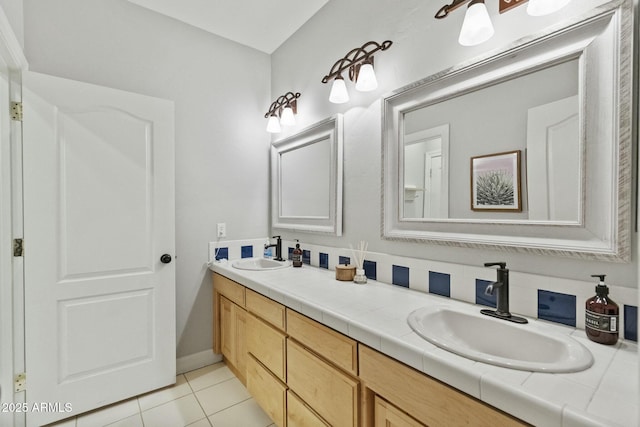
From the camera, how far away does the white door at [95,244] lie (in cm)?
165

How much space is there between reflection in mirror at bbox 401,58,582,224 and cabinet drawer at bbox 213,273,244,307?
46.9 inches

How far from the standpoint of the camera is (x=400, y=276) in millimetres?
1571

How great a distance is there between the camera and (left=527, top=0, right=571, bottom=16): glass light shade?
38.1 inches

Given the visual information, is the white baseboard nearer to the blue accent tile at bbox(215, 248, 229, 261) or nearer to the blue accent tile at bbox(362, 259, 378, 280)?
the blue accent tile at bbox(215, 248, 229, 261)

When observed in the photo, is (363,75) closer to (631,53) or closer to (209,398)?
(631,53)

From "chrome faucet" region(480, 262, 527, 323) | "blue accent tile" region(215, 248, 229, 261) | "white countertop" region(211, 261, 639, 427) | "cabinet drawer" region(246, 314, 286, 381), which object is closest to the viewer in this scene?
"white countertop" region(211, 261, 639, 427)

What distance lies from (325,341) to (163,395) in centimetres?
148

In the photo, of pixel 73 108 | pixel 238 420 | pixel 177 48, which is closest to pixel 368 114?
pixel 177 48

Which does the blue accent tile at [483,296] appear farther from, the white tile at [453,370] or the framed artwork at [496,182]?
the white tile at [453,370]

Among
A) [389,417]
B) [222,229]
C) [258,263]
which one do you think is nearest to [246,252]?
[258,263]

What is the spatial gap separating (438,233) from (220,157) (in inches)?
70.3

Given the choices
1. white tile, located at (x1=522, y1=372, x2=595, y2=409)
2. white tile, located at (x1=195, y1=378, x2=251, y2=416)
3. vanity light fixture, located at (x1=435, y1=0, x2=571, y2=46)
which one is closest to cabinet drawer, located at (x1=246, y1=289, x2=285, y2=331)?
white tile, located at (x1=195, y1=378, x2=251, y2=416)

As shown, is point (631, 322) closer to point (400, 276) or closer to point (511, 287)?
point (511, 287)

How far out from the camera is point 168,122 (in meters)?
2.03
